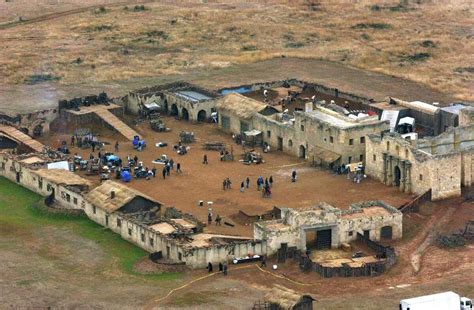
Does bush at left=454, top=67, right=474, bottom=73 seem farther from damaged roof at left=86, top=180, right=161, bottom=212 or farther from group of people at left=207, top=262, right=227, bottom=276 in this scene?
group of people at left=207, top=262, right=227, bottom=276

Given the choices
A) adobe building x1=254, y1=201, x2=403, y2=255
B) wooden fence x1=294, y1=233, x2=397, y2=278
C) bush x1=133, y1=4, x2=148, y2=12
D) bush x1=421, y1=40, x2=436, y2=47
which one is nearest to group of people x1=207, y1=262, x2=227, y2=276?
adobe building x1=254, y1=201, x2=403, y2=255

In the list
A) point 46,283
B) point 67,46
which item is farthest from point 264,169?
point 67,46

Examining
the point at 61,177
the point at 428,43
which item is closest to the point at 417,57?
the point at 428,43

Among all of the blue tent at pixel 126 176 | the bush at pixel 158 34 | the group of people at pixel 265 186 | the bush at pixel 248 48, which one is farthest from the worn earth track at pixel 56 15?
the group of people at pixel 265 186

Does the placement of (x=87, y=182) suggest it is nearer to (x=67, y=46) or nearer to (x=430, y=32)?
(x=67, y=46)

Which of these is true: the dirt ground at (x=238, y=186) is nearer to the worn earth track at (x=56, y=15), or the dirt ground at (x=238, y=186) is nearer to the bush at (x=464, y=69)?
the bush at (x=464, y=69)
